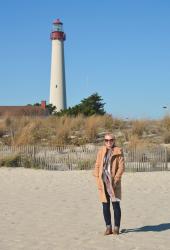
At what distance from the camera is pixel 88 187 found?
1464 cm

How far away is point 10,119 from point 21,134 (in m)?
5.49

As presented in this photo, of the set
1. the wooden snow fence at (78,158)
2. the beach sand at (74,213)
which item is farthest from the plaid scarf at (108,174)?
the wooden snow fence at (78,158)

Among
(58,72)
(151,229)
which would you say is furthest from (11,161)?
(58,72)

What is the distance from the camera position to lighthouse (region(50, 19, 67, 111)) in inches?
2165

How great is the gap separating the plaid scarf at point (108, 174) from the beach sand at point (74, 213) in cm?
71

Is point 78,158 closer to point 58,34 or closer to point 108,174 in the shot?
point 108,174

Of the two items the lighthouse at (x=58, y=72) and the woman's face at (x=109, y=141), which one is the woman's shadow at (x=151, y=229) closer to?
the woman's face at (x=109, y=141)

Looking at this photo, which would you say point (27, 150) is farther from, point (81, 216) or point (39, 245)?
point (39, 245)

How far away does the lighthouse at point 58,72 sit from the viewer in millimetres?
55000

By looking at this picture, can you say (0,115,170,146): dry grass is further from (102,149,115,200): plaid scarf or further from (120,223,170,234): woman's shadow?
(102,149,115,200): plaid scarf

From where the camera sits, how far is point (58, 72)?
55438mm

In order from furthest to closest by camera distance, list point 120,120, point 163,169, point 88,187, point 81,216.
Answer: point 120,120 < point 163,169 < point 88,187 < point 81,216

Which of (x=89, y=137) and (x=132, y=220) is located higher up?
(x=89, y=137)

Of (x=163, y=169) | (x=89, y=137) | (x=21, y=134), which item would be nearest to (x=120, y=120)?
(x=89, y=137)
